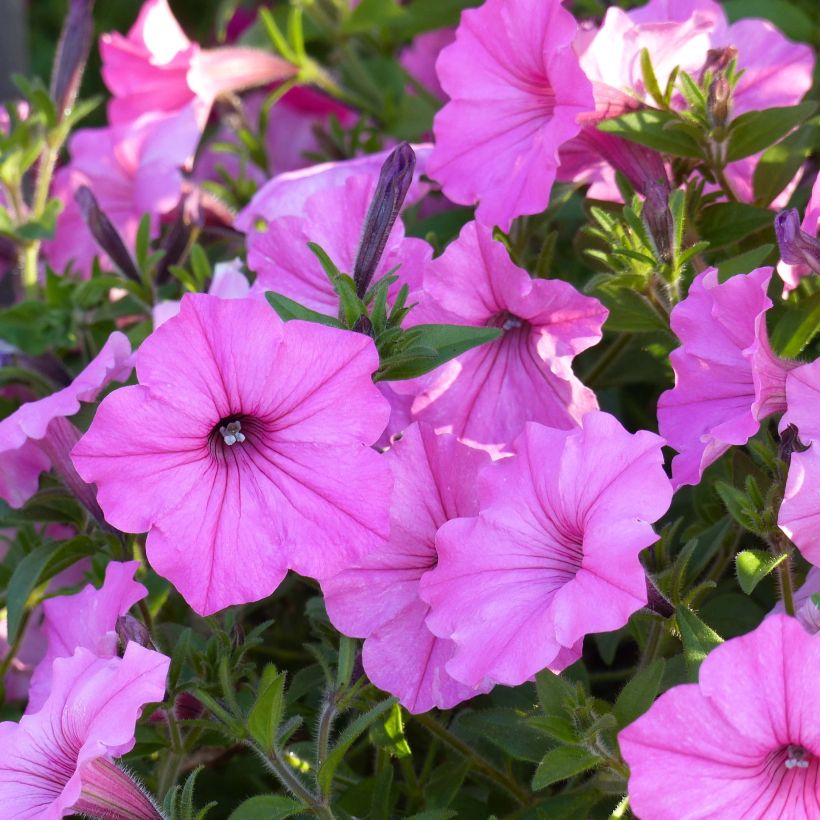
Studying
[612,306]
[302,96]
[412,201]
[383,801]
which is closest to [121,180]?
[302,96]

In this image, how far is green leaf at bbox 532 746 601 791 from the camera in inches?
25.4

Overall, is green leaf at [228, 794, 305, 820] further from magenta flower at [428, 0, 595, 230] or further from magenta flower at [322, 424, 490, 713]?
magenta flower at [428, 0, 595, 230]

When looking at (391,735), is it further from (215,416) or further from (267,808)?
(215,416)

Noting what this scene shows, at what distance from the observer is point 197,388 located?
68 cm

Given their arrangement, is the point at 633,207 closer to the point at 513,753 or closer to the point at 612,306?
the point at 612,306

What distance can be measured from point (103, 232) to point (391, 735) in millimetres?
511

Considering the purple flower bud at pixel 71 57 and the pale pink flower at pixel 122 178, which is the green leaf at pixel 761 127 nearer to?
the pale pink flower at pixel 122 178

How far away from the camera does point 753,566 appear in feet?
2.13

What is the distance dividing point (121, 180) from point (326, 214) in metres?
0.47

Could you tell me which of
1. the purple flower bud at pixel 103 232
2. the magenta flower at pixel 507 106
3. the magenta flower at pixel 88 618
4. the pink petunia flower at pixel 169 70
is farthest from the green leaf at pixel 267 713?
the pink petunia flower at pixel 169 70

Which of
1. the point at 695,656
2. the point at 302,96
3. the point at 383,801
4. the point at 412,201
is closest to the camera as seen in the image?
the point at 695,656

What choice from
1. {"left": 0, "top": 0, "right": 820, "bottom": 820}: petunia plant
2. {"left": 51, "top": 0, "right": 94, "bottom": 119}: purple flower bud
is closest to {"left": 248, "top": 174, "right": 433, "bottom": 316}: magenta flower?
{"left": 0, "top": 0, "right": 820, "bottom": 820}: petunia plant

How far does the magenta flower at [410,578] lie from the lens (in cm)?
70

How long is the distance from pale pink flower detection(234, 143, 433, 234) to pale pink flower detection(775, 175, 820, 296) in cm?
30
